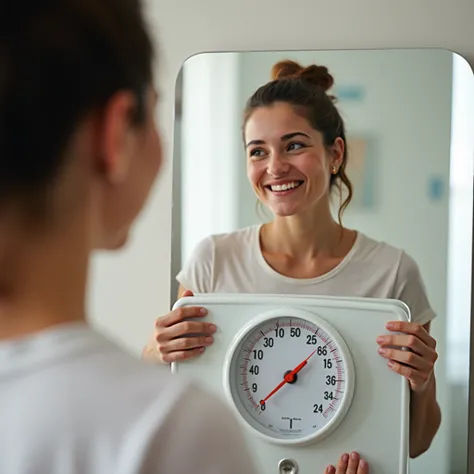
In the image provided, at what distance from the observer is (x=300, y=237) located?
3.75ft

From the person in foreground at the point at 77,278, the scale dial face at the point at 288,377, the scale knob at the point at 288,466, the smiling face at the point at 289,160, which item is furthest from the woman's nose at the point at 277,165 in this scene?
the person in foreground at the point at 77,278

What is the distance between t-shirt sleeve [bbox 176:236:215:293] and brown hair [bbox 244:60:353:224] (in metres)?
0.22

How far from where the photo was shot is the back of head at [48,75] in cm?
34

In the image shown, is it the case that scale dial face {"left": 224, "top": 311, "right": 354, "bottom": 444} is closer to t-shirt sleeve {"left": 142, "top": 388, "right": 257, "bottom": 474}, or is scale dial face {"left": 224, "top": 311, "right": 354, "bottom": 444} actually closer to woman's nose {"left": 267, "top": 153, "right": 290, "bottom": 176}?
woman's nose {"left": 267, "top": 153, "right": 290, "bottom": 176}

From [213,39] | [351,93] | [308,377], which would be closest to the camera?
[308,377]

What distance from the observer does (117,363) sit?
1.26 ft

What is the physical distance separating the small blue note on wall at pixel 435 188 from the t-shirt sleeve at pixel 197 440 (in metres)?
0.80

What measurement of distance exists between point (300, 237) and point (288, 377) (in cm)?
23

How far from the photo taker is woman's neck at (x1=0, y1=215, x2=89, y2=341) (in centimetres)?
36

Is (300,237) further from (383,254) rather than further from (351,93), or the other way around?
(351,93)

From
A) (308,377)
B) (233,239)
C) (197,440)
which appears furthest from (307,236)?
(197,440)

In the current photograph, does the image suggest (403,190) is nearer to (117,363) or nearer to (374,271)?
(374,271)

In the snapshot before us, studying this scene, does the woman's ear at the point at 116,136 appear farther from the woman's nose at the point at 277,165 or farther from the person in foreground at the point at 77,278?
the woman's nose at the point at 277,165

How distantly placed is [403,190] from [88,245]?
82cm
